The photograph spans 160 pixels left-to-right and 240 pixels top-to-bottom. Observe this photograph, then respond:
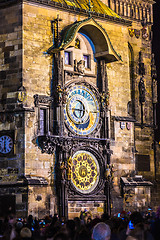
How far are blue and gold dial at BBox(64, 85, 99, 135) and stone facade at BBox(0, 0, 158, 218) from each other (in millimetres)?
311

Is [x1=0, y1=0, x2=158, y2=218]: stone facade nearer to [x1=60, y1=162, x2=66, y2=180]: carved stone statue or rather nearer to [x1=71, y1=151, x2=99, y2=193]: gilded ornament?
[x1=60, y1=162, x2=66, y2=180]: carved stone statue

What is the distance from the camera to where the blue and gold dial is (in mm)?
34312

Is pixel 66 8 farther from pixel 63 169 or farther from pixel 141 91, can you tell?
pixel 141 91

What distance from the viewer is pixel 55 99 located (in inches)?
1324

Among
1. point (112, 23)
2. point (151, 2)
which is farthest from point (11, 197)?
point (151, 2)

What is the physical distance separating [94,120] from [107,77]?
2.84 meters

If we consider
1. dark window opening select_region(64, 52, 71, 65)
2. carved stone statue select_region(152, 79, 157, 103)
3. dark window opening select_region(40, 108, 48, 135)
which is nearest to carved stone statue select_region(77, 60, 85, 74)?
dark window opening select_region(64, 52, 71, 65)

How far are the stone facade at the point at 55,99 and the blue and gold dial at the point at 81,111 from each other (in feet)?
1.02

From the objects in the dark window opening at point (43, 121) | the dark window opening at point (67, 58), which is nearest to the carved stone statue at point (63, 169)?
the dark window opening at point (43, 121)

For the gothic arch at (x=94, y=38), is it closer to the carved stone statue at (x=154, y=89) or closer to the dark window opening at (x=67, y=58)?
the dark window opening at (x=67, y=58)

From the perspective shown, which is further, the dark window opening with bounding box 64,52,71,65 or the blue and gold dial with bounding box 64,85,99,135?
the dark window opening with bounding box 64,52,71,65

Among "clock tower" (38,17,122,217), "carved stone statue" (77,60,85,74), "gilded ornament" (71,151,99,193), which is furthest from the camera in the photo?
"carved stone statue" (77,60,85,74)

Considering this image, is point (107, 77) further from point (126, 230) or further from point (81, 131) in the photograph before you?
point (126, 230)

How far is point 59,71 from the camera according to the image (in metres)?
33.8
